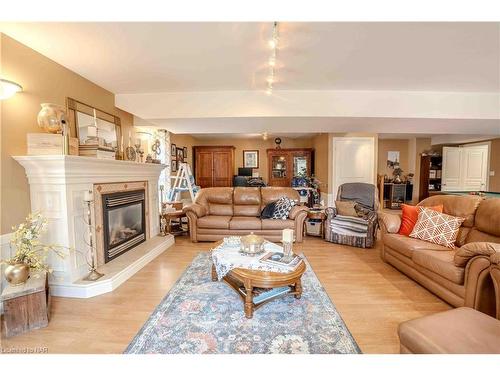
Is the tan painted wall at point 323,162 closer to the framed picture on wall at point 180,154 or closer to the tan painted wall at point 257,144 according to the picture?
the tan painted wall at point 257,144

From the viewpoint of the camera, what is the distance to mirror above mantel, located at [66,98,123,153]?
2688 mm

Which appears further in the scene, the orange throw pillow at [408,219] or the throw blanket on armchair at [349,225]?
the throw blanket on armchair at [349,225]

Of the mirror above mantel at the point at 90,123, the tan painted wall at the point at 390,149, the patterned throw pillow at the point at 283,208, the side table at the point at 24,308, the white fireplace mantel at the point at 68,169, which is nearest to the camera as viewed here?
the side table at the point at 24,308

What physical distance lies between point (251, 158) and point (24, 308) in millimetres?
6380

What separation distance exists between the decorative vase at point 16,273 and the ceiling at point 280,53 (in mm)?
1927

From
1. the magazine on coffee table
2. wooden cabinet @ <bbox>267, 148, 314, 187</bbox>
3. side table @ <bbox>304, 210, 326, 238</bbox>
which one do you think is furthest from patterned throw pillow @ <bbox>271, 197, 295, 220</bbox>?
wooden cabinet @ <bbox>267, 148, 314, 187</bbox>

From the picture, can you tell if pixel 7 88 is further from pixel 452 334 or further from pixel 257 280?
pixel 452 334

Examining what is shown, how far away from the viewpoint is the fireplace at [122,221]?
286cm

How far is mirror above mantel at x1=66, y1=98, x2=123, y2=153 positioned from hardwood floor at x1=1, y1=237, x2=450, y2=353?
172cm

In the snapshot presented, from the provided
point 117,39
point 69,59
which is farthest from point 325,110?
point 69,59

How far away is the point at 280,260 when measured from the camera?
2109mm

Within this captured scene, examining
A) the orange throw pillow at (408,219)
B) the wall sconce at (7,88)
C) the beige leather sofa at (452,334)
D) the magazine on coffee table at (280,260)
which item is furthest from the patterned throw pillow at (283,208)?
the wall sconce at (7,88)

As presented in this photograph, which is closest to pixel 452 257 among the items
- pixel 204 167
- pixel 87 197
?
pixel 87 197

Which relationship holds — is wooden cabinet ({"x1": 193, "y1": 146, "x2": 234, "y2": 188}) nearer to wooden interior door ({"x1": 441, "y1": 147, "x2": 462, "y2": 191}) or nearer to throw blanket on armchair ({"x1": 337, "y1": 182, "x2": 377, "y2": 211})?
throw blanket on armchair ({"x1": 337, "y1": 182, "x2": 377, "y2": 211})
